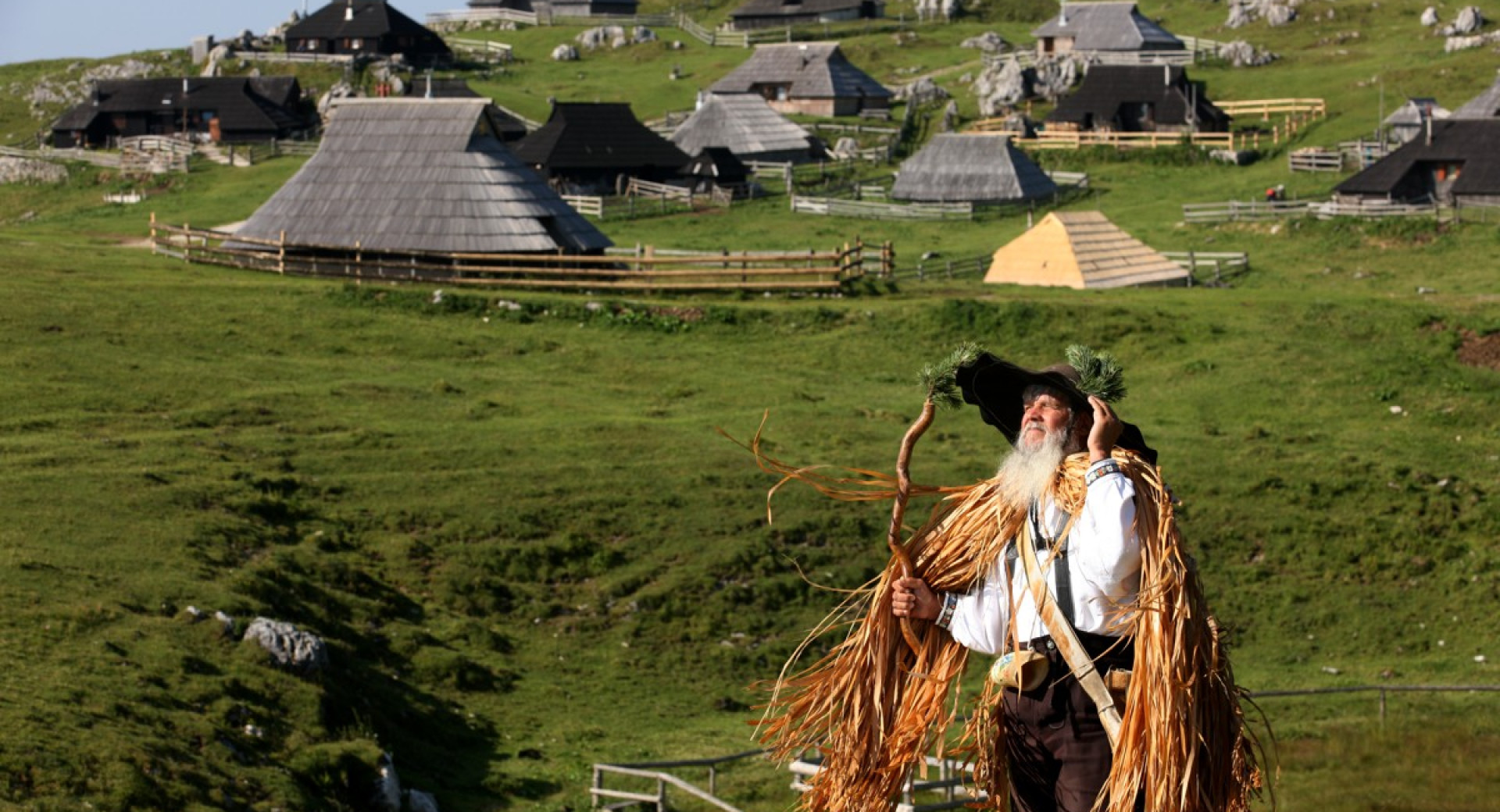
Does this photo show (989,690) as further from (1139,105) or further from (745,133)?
(1139,105)

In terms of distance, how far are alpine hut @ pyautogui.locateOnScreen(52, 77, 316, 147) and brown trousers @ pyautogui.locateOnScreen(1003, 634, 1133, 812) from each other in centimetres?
7254

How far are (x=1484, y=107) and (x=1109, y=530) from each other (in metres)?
57.8

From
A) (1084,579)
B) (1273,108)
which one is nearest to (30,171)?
(1273,108)

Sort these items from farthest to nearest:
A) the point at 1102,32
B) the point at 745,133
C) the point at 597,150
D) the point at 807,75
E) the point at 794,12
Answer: the point at 794,12 < the point at 1102,32 < the point at 807,75 < the point at 745,133 < the point at 597,150

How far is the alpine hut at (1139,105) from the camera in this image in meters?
69.9

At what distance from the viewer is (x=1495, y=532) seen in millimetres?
23141

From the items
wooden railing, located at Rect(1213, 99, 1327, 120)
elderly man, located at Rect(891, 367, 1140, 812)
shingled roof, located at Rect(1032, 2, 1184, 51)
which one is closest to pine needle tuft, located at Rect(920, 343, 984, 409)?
elderly man, located at Rect(891, 367, 1140, 812)

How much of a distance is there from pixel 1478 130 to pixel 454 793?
45393 millimetres

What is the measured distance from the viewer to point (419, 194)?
3838cm

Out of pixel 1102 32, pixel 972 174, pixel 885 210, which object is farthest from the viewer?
pixel 1102 32

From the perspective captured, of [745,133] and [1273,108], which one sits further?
[1273,108]

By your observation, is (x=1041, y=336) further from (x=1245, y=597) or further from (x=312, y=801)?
(x=312, y=801)

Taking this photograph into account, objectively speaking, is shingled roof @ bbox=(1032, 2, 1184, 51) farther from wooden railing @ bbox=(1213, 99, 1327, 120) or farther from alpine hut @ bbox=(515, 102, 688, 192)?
alpine hut @ bbox=(515, 102, 688, 192)

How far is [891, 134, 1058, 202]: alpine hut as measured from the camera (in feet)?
196
